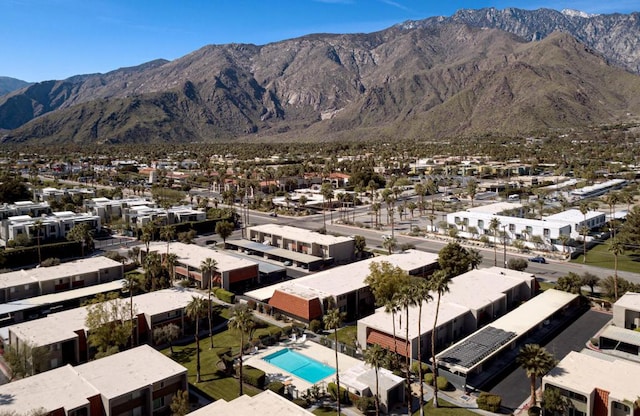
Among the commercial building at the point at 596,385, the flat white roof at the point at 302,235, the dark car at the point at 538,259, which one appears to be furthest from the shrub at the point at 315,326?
the dark car at the point at 538,259

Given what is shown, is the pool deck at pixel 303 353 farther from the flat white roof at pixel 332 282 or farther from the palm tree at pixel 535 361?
the palm tree at pixel 535 361

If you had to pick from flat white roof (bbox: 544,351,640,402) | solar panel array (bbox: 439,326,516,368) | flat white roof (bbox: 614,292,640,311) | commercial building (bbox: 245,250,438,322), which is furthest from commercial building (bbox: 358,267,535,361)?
flat white roof (bbox: 544,351,640,402)

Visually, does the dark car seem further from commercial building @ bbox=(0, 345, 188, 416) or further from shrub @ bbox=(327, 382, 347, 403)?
commercial building @ bbox=(0, 345, 188, 416)

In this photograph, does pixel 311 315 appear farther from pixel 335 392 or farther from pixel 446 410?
pixel 446 410

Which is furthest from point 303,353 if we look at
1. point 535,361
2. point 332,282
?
point 535,361

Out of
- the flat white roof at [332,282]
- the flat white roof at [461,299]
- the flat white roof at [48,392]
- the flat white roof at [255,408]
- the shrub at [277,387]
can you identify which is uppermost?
the flat white roof at [332,282]

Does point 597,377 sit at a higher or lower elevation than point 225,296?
higher
